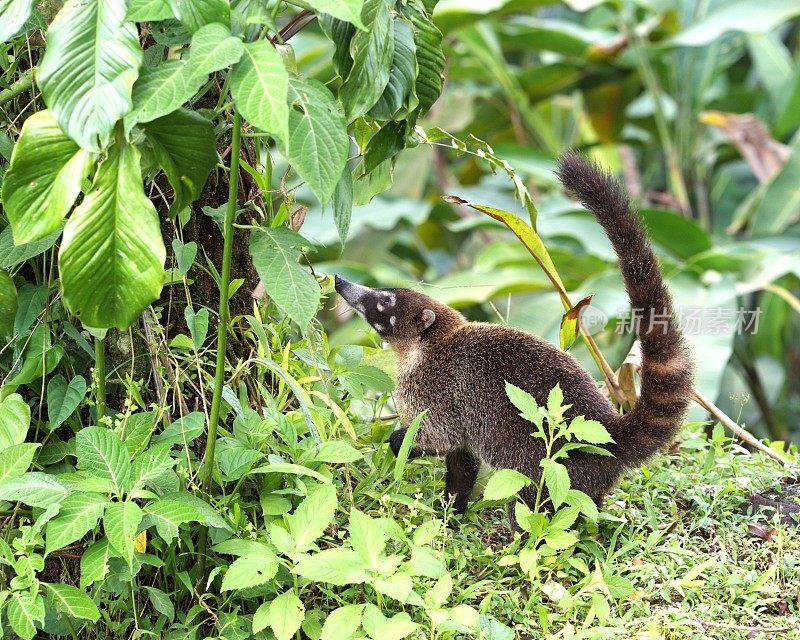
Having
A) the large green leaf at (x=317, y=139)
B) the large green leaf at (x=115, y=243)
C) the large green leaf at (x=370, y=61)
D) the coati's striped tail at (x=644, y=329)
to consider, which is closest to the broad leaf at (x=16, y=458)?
the large green leaf at (x=115, y=243)

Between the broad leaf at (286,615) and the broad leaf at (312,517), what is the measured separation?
10cm

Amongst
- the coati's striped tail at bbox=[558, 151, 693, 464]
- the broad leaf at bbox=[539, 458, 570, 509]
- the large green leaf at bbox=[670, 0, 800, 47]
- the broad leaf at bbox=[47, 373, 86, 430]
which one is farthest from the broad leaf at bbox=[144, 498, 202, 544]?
the large green leaf at bbox=[670, 0, 800, 47]

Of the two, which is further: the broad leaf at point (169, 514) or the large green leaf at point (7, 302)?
the large green leaf at point (7, 302)

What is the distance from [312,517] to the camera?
73.0 inches

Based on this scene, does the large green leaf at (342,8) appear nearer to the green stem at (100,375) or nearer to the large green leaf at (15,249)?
the large green leaf at (15,249)

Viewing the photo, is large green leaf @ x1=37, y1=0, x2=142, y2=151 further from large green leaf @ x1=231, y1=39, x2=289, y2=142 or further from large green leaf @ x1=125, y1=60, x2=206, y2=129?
large green leaf @ x1=231, y1=39, x2=289, y2=142

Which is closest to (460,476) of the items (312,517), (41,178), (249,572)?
(312,517)

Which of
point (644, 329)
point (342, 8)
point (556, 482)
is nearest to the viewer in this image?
point (342, 8)

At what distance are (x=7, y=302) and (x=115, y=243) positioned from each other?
18.4 inches

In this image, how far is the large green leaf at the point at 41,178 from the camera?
158 cm

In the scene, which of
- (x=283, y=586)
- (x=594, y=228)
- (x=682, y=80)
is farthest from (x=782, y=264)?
(x=283, y=586)

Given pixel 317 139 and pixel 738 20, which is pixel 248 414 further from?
pixel 738 20

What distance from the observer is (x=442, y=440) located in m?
2.46

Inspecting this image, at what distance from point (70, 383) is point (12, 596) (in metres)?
0.44
